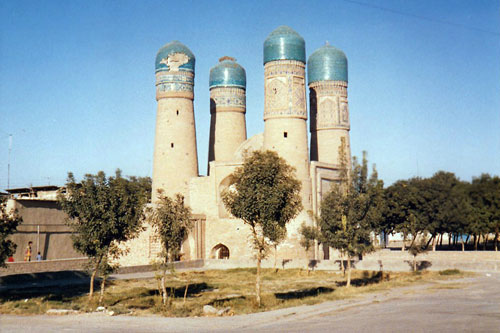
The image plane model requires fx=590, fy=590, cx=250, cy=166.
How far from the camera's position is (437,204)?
38188mm

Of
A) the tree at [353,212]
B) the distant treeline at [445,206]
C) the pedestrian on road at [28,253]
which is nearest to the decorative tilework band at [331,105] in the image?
the distant treeline at [445,206]

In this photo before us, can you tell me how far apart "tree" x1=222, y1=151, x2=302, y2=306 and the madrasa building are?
15.9 m

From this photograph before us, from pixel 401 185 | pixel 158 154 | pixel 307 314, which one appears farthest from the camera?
pixel 401 185

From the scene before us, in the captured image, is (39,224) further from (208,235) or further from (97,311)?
(97,311)

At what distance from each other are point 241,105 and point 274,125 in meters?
8.29

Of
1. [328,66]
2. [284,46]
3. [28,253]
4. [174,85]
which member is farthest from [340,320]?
[328,66]

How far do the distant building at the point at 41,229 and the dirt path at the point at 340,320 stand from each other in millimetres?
14494

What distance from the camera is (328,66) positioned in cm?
4153

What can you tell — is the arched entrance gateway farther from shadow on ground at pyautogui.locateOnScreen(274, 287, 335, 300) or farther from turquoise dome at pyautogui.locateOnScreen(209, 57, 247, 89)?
shadow on ground at pyautogui.locateOnScreen(274, 287, 335, 300)

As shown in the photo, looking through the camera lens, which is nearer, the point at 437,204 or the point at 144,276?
the point at 144,276

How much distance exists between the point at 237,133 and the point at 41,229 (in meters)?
16.8

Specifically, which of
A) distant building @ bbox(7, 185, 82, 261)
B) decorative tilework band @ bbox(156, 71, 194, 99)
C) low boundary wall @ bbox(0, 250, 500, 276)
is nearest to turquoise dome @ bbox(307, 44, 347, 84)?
decorative tilework band @ bbox(156, 71, 194, 99)

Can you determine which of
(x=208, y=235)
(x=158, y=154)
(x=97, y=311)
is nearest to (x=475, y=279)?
(x=97, y=311)

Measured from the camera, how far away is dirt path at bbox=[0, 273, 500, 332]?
11.8 metres
